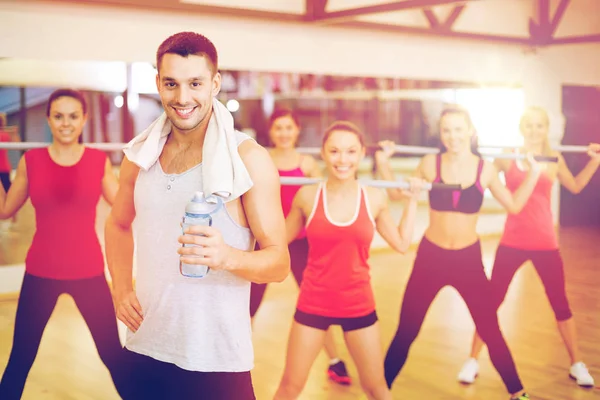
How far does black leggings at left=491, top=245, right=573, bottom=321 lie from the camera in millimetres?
3721

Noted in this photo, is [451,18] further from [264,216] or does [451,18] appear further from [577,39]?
[264,216]

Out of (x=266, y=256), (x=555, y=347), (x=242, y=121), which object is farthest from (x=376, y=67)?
(x=266, y=256)

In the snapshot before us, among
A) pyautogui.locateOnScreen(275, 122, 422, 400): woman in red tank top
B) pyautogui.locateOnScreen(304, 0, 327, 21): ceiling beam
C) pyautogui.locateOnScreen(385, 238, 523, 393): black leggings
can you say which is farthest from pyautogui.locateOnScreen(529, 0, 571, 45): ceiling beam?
pyautogui.locateOnScreen(275, 122, 422, 400): woman in red tank top

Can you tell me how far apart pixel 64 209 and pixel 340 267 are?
1158 millimetres

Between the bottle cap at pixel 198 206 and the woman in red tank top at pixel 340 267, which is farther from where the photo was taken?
the woman in red tank top at pixel 340 267

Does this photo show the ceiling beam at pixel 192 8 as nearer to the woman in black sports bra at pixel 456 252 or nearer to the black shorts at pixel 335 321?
the woman in black sports bra at pixel 456 252

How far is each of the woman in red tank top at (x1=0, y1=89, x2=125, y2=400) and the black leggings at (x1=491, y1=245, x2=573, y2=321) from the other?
197 centimetres

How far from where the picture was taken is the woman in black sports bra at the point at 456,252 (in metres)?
3.17

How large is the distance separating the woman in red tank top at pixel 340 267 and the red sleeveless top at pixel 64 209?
2.77 feet

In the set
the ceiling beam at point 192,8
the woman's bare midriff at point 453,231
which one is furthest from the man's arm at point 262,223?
the ceiling beam at point 192,8

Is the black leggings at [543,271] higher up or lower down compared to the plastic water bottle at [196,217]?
lower down

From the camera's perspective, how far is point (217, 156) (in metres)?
1.60

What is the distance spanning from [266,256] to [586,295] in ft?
16.0

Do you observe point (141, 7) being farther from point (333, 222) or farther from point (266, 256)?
point (266, 256)
